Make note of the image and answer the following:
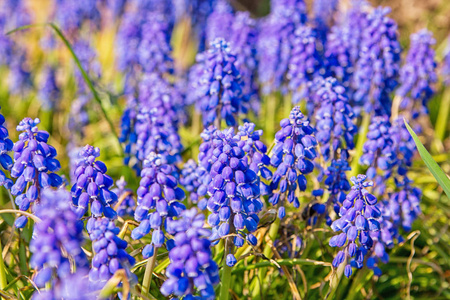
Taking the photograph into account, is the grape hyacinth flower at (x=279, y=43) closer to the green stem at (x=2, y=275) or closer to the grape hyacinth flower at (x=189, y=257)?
the grape hyacinth flower at (x=189, y=257)

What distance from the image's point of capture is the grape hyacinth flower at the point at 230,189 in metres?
3.40

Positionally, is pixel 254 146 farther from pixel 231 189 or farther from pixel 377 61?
pixel 377 61

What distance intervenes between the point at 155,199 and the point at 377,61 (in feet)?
13.2

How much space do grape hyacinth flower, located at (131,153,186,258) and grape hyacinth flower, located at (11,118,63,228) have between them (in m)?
0.74

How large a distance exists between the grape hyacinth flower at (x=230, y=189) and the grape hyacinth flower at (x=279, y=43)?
392 centimetres

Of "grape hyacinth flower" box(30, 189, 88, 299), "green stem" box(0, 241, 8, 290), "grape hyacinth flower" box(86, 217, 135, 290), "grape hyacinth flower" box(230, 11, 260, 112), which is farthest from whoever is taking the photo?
"grape hyacinth flower" box(230, 11, 260, 112)

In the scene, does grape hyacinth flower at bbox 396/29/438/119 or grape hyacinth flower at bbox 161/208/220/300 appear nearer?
grape hyacinth flower at bbox 161/208/220/300

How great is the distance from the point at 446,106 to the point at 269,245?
5696 millimetres

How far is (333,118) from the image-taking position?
15.9 ft

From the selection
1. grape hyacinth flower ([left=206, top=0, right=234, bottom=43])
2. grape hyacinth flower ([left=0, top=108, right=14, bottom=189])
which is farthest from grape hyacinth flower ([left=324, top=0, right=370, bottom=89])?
grape hyacinth flower ([left=0, top=108, right=14, bottom=189])

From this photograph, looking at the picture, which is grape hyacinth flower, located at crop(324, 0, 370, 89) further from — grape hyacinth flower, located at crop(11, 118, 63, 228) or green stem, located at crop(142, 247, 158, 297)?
grape hyacinth flower, located at crop(11, 118, 63, 228)

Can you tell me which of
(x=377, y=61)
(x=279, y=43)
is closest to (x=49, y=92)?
(x=279, y=43)

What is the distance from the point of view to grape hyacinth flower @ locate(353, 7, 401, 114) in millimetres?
6085

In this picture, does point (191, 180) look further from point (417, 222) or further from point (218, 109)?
point (417, 222)
